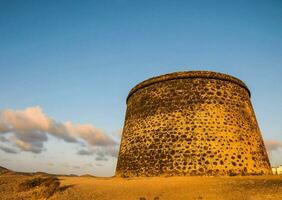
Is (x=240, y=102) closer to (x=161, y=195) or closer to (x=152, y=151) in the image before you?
(x=152, y=151)

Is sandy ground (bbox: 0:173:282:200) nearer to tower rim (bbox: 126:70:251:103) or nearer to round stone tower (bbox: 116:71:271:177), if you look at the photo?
round stone tower (bbox: 116:71:271:177)

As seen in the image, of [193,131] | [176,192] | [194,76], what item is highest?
[194,76]

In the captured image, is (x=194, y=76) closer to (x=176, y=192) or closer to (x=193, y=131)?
(x=193, y=131)

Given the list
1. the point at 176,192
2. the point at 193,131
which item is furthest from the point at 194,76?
the point at 176,192

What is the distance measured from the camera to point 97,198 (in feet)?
22.4

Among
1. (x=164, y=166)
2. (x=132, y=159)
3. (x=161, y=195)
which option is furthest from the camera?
(x=132, y=159)

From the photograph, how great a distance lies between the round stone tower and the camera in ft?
33.6

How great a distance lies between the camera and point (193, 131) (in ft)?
35.2

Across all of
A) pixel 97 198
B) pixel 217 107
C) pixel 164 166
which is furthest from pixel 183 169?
pixel 97 198

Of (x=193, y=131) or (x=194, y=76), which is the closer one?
(x=193, y=131)

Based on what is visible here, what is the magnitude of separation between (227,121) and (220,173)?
2661 mm

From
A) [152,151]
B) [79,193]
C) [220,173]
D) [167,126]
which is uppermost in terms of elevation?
[167,126]

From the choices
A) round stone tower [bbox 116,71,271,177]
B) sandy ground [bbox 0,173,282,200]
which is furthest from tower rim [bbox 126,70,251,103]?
sandy ground [bbox 0,173,282,200]

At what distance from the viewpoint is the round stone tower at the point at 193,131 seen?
33.6ft
